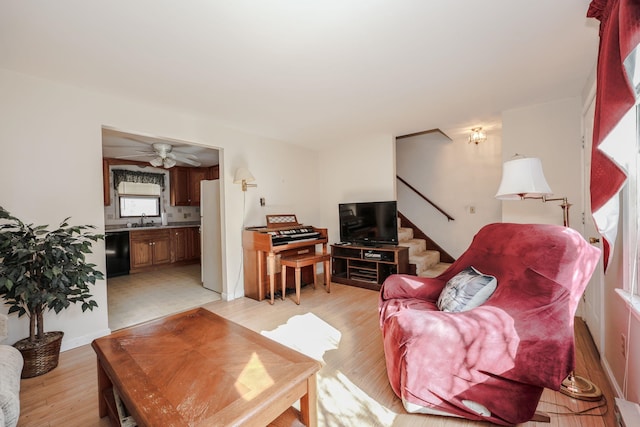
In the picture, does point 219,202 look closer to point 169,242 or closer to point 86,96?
point 86,96

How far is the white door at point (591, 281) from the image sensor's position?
2047 mm

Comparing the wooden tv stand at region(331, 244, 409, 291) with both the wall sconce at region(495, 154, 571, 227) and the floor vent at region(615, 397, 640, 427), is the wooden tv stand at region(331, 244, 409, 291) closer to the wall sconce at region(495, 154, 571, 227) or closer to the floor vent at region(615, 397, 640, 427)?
the wall sconce at region(495, 154, 571, 227)

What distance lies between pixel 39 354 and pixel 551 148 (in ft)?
16.5

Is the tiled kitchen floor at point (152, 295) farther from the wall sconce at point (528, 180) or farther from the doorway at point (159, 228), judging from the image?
the wall sconce at point (528, 180)

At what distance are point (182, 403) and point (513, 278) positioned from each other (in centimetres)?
179

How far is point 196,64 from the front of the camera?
2070 millimetres

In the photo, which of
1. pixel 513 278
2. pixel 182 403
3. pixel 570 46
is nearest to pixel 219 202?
pixel 182 403

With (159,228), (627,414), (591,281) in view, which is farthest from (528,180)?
(159,228)

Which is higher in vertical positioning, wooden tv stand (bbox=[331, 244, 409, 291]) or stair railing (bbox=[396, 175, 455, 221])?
stair railing (bbox=[396, 175, 455, 221])

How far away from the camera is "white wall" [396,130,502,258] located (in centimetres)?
436

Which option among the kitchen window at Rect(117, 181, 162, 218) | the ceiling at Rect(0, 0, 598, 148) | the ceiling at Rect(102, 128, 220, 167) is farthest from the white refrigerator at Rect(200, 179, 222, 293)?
the kitchen window at Rect(117, 181, 162, 218)

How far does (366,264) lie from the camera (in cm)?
415

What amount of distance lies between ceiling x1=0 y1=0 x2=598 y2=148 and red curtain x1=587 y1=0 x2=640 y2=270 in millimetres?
430

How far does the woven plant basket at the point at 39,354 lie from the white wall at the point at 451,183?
505 cm
